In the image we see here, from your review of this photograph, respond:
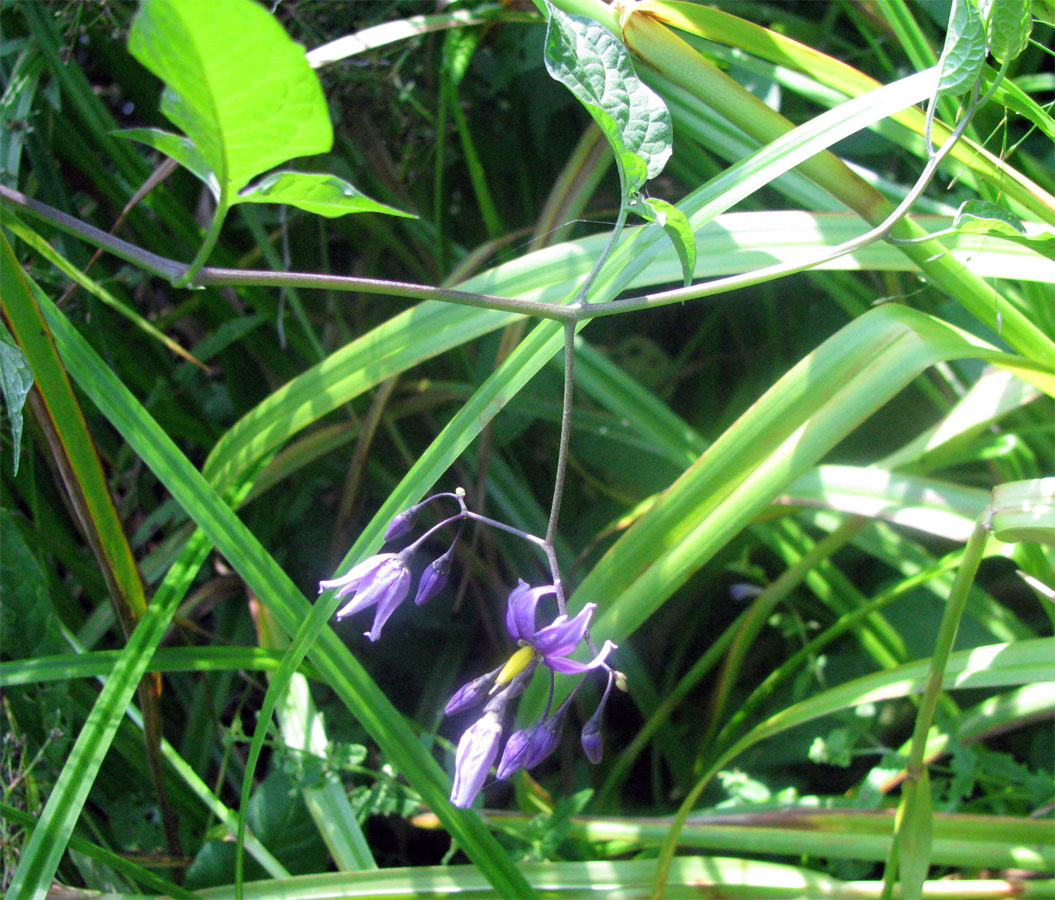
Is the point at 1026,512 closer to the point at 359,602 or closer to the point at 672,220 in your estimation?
the point at 672,220

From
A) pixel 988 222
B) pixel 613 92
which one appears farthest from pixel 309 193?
pixel 988 222

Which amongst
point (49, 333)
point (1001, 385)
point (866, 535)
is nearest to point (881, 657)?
point (866, 535)

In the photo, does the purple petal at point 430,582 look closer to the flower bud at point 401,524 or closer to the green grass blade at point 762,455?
the flower bud at point 401,524

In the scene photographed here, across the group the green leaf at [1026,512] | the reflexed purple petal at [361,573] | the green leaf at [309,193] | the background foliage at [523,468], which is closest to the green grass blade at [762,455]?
the background foliage at [523,468]

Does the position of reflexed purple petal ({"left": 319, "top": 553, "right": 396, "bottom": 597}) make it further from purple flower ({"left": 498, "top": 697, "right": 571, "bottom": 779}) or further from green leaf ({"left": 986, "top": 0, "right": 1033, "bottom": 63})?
green leaf ({"left": 986, "top": 0, "right": 1033, "bottom": 63})

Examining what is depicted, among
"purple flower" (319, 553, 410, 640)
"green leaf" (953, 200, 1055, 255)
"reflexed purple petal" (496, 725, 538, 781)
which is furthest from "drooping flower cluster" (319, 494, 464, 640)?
"green leaf" (953, 200, 1055, 255)

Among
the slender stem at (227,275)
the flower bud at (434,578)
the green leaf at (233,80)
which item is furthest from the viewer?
the flower bud at (434,578)
